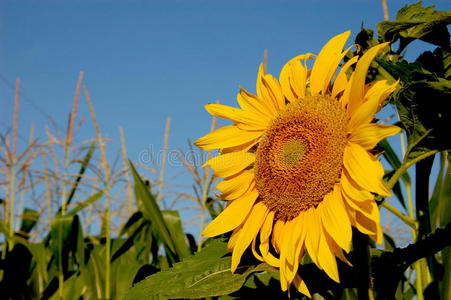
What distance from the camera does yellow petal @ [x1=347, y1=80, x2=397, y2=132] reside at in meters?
1.09

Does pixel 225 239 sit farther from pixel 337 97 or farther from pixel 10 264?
pixel 10 264

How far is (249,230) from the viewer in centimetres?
137

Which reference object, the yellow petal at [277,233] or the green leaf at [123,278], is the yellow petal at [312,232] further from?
the green leaf at [123,278]

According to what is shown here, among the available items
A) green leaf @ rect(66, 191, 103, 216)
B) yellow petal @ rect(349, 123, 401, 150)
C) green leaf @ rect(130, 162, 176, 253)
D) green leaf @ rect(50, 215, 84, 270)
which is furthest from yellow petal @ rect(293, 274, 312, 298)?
green leaf @ rect(66, 191, 103, 216)

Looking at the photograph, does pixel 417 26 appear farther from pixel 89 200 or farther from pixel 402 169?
pixel 89 200

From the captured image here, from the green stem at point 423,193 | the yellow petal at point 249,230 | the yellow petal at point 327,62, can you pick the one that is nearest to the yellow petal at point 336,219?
the yellow petal at point 249,230

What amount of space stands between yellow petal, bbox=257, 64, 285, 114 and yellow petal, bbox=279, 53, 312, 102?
0.09 ft

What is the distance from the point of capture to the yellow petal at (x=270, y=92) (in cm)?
146

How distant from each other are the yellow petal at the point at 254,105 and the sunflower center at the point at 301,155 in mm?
47

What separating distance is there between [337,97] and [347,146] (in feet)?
0.63

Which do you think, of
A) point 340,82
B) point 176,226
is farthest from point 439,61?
point 176,226

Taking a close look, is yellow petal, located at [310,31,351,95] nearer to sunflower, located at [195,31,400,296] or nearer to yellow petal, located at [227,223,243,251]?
sunflower, located at [195,31,400,296]

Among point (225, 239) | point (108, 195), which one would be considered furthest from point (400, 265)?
point (108, 195)

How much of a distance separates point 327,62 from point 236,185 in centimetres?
52
